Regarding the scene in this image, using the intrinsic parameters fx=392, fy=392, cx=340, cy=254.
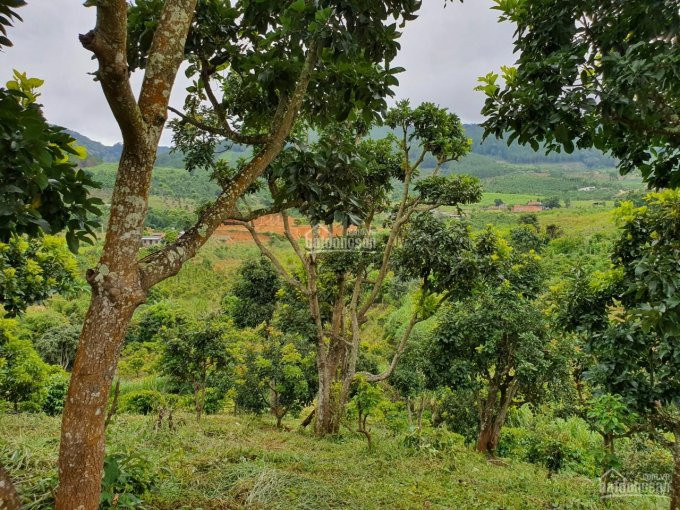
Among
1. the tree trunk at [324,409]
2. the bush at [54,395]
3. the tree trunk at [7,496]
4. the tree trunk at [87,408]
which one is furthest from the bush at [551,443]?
the bush at [54,395]

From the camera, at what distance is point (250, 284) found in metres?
16.5

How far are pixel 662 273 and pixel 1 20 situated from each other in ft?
11.2

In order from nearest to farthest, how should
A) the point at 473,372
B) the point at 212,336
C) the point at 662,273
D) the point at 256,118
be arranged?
the point at 662,273 < the point at 256,118 < the point at 473,372 < the point at 212,336

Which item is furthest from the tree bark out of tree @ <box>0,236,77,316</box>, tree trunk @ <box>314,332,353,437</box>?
tree trunk @ <box>314,332,353,437</box>

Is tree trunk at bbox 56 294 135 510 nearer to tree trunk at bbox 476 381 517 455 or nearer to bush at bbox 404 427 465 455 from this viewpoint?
bush at bbox 404 427 465 455

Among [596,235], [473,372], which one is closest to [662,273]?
[473,372]

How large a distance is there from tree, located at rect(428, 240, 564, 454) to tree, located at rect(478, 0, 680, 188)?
496 cm

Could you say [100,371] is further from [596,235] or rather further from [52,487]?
[596,235]

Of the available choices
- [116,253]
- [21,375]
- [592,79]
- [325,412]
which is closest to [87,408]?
[116,253]

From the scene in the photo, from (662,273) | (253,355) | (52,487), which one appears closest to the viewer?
(662,273)

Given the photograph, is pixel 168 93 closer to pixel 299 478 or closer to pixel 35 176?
pixel 35 176

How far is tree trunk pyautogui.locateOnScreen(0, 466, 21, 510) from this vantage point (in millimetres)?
1267

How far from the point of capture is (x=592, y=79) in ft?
7.63

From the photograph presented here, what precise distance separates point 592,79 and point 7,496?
10.9 feet
